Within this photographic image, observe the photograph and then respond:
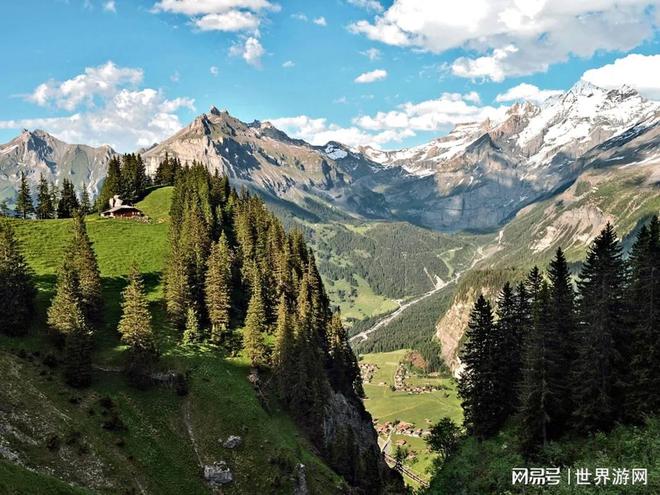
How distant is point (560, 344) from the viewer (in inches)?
2338

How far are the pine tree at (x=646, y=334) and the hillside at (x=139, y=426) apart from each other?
38.7 metres

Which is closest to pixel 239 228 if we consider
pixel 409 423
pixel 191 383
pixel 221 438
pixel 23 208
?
pixel 191 383

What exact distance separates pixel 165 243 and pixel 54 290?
119ft

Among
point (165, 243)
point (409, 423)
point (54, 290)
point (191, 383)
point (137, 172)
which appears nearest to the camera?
point (191, 383)

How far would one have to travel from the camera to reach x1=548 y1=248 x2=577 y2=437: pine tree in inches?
2153

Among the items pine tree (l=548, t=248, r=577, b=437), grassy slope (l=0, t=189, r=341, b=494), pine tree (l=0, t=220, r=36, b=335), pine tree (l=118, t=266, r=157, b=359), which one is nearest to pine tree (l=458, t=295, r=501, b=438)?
pine tree (l=548, t=248, r=577, b=437)

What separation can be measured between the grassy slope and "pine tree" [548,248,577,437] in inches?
1217

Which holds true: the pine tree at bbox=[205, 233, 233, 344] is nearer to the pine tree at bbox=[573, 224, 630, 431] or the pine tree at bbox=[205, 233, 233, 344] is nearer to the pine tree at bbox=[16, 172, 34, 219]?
the pine tree at bbox=[573, 224, 630, 431]

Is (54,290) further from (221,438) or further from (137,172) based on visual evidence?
(137,172)

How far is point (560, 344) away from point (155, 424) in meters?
51.7

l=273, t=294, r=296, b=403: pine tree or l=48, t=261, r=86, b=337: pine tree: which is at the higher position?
l=48, t=261, r=86, b=337: pine tree

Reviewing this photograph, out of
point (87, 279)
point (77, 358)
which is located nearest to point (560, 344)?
point (77, 358)

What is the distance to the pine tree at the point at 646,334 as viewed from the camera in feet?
159

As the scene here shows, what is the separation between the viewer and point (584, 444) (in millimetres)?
50625
